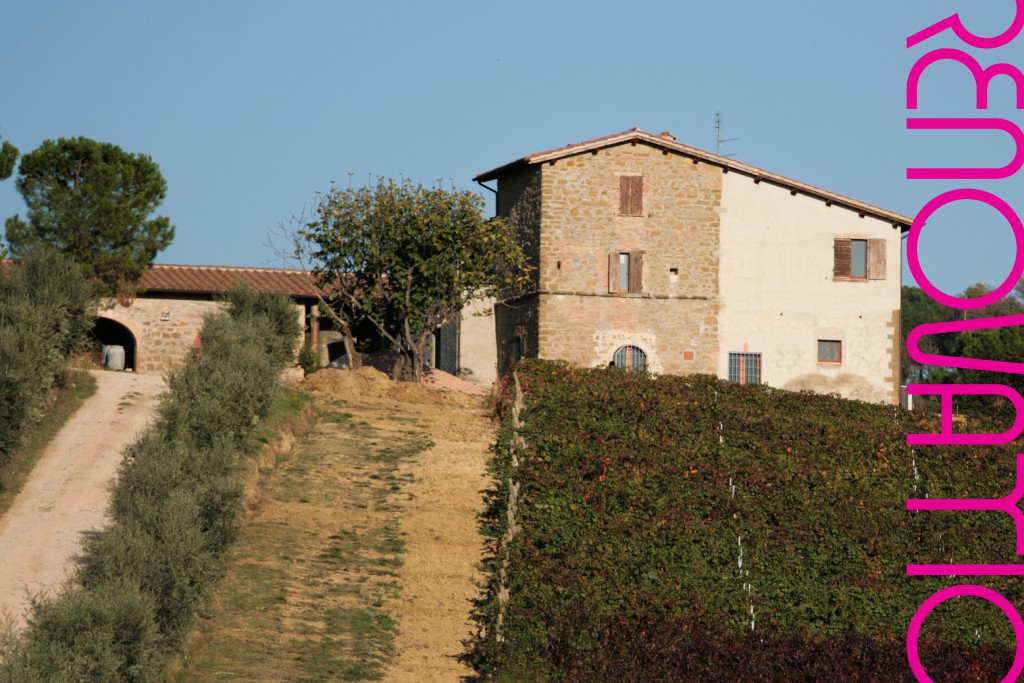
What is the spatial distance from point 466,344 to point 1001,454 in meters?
18.2

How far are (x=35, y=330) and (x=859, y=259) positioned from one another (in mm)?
22720

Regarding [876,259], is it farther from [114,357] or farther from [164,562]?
[164,562]

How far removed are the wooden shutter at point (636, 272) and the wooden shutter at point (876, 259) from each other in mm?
6644

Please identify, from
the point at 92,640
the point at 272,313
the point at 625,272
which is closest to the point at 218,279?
the point at 272,313

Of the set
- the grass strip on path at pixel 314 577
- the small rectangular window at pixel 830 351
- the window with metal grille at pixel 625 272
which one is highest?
the window with metal grille at pixel 625 272

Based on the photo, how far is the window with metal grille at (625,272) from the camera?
1369 inches

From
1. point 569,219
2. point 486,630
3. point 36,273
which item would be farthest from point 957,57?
point 569,219

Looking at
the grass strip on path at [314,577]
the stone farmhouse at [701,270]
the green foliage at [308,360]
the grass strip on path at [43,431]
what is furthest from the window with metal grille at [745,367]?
the grass strip on path at [43,431]

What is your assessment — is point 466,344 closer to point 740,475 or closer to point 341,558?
point 740,475

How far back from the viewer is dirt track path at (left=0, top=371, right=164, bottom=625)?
1738cm

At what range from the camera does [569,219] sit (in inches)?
1369

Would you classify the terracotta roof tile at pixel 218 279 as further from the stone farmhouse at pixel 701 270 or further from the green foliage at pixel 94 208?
the stone farmhouse at pixel 701 270

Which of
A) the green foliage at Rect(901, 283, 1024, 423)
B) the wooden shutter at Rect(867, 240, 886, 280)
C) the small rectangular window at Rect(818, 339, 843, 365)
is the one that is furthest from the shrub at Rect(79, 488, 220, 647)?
the wooden shutter at Rect(867, 240, 886, 280)

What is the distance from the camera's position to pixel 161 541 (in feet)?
55.0
